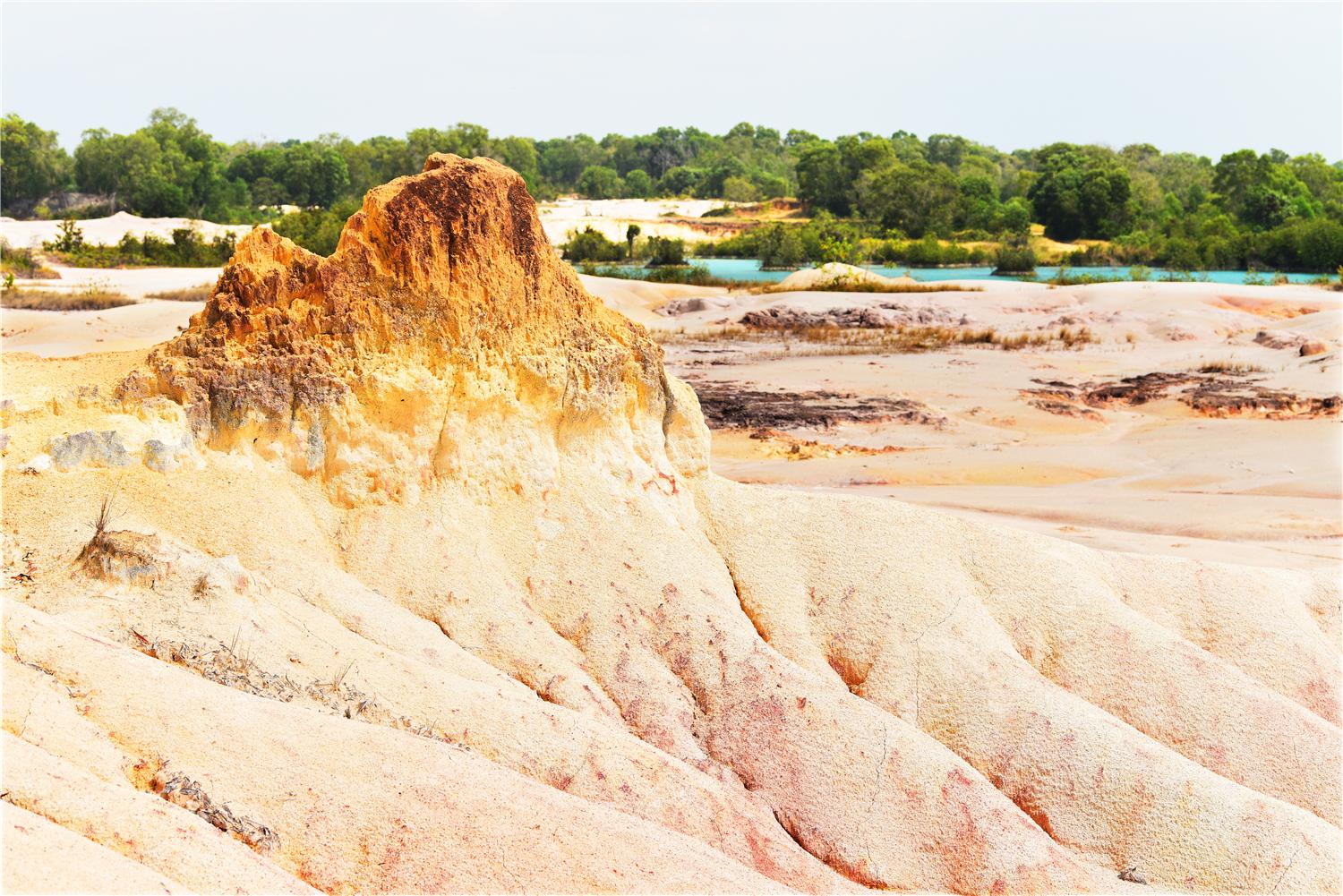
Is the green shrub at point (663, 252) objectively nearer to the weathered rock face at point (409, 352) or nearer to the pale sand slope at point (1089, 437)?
the pale sand slope at point (1089, 437)

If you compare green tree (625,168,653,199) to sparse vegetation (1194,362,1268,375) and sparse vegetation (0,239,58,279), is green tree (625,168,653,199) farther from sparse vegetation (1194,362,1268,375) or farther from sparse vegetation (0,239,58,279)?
sparse vegetation (1194,362,1268,375)

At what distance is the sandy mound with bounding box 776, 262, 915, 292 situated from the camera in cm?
3753

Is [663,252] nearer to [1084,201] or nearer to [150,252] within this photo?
[150,252]

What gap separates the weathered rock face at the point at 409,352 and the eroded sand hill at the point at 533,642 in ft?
0.07

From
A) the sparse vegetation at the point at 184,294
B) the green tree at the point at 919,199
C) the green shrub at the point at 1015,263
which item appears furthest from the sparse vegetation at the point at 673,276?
the green tree at the point at 919,199

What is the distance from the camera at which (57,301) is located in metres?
27.4

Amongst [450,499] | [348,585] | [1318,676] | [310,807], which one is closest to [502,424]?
[450,499]

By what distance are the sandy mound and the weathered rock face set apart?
30.5m

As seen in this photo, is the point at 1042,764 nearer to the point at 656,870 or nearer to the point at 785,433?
the point at 656,870

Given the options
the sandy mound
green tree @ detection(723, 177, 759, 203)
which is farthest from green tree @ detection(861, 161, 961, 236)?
the sandy mound

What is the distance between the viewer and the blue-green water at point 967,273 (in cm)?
4491

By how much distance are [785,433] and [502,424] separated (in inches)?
450

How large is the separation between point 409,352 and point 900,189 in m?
62.3

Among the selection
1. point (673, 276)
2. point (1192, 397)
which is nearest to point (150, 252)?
point (673, 276)
